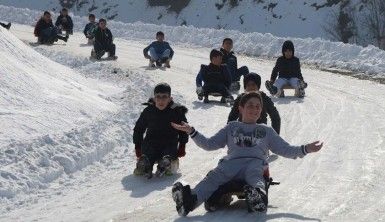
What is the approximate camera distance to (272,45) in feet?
83.6

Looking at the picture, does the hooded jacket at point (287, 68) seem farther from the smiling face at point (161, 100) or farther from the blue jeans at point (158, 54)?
the smiling face at point (161, 100)

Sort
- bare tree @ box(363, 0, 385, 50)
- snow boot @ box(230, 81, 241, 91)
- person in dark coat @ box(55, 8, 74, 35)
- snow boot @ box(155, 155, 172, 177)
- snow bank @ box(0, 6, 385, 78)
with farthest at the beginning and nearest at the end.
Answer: bare tree @ box(363, 0, 385, 50) → person in dark coat @ box(55, 8, 74, 35) → snow bank @ box(0, 6, 385, 78) → snow boot @ box(230, 81, 241, 91) → snow boot @ box(155, 155, 172, 177)

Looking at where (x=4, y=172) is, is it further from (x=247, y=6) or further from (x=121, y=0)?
(x=121, y=0)

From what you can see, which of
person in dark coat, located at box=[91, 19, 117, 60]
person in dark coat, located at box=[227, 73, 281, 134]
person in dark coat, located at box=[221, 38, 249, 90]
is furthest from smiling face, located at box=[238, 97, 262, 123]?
person in dark coat, located at box=[91, 19, 117, 60]

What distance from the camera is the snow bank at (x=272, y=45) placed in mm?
20844

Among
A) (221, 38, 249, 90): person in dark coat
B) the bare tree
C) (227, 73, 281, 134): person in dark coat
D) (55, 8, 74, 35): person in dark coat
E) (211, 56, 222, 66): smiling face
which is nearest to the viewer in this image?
(227, 73, 281, 134): person in dark coat

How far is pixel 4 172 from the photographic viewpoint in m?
7.30

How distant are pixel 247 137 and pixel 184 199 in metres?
0.93

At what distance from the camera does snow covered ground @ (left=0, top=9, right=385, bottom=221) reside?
20.8ft

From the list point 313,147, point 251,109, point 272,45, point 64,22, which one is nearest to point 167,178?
point 251,109

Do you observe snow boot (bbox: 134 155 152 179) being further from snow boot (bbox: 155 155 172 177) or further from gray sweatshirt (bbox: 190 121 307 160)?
gray sweatshirt (bbox: 190 121 307 160)

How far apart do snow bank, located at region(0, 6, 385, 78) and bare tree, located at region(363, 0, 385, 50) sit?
1190 centimetres

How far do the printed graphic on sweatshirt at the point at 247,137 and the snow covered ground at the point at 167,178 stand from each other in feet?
1.95

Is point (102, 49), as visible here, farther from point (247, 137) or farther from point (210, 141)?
point (247, 137)
